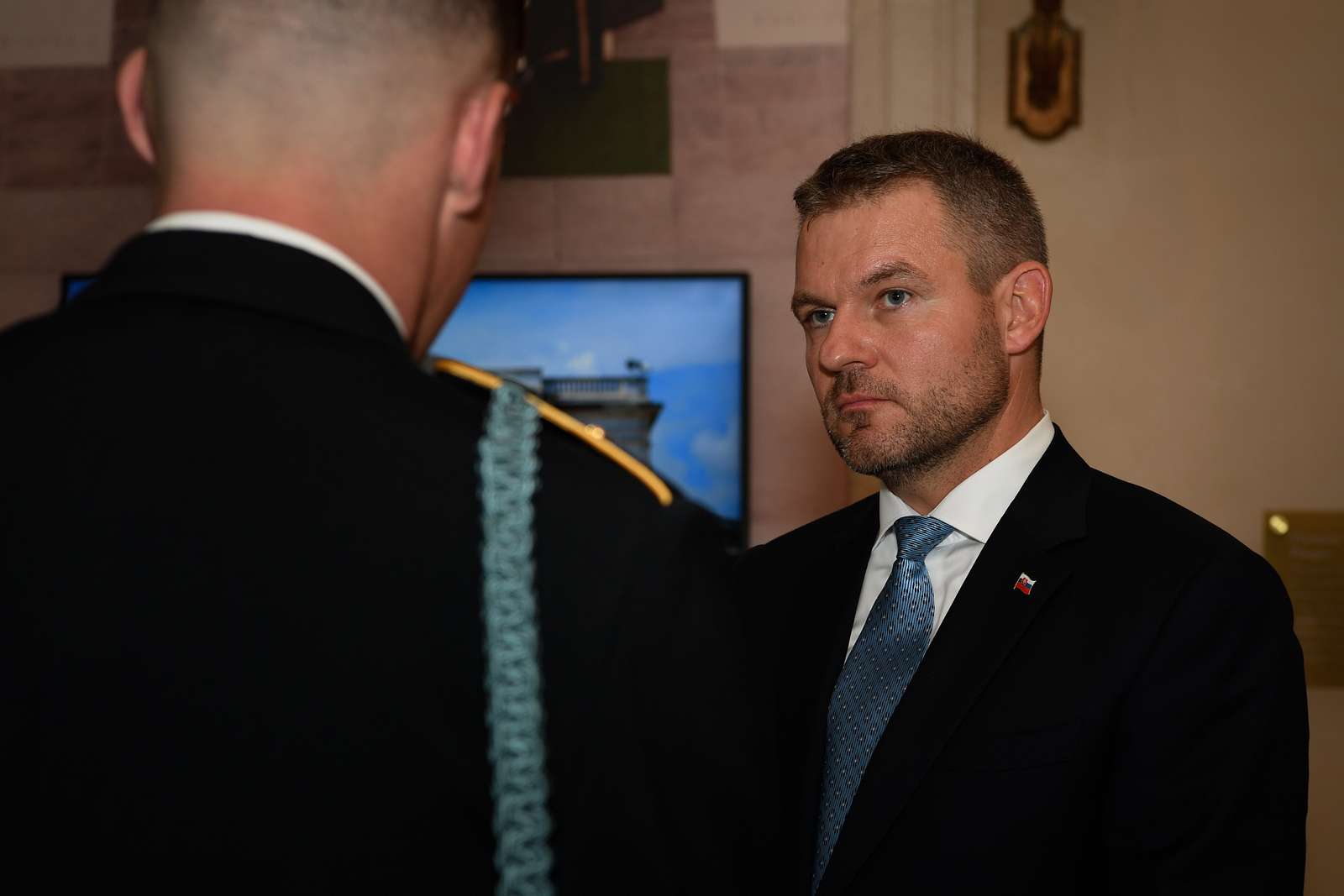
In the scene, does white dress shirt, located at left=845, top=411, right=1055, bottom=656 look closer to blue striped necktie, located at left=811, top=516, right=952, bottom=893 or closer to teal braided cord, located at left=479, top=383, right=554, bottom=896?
blue striped necktie, located at left=811, top=516, right=952, bottom=893

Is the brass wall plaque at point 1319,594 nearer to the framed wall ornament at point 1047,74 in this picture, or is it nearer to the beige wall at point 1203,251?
the beige wall at point 1203,251

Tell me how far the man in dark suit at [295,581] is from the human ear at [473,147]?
0.15ft

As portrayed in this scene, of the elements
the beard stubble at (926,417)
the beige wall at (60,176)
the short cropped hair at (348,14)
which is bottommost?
the beard stubble at (926,417)

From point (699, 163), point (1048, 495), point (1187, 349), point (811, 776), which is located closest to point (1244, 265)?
point (1187, 349)

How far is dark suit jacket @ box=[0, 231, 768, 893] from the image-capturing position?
725mm

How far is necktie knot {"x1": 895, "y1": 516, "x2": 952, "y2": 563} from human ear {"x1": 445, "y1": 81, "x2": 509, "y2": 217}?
1.02 meters

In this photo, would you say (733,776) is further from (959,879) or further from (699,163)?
(699,163)

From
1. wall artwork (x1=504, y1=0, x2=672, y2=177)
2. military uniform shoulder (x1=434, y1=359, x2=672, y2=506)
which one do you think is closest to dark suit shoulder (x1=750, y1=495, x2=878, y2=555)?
military uniform shoulder (x1=434, y1=359, x2=672, y2=506)

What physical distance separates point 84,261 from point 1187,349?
321cm

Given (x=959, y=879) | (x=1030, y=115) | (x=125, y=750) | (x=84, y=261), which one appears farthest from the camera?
(x=84, y=261)

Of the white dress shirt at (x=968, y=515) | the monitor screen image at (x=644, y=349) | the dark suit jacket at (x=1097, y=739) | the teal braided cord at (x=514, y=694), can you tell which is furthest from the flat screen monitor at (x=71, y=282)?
the teal braided cord at (x=514, y=694)

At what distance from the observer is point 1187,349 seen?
3.41 m

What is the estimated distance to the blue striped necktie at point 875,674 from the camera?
60.4 inches

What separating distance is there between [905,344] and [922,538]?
0.90 feet
